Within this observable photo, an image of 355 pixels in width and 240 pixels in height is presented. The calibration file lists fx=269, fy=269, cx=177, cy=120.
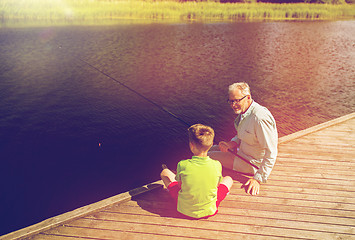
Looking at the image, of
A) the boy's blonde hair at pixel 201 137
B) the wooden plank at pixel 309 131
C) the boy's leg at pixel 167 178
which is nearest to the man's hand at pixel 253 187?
the boy's leg at pixel 167 178

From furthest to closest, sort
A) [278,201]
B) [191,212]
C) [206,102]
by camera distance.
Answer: [206,102]
[278,201]
[191,212]

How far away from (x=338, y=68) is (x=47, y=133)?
14.1 metres

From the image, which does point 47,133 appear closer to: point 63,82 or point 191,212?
point 63,82

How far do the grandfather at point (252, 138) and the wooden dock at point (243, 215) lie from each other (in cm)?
22

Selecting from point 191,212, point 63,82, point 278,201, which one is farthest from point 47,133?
point 278,201

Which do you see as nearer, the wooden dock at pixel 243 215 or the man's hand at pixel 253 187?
the wooden dock at pixel 243 215

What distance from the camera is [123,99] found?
9953mm

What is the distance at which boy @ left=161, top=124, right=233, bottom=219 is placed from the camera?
2.77 meters

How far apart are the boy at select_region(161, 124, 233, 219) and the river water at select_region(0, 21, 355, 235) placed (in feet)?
9.60

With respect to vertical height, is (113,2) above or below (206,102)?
above

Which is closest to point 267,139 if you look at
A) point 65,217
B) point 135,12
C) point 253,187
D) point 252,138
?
point 252,138

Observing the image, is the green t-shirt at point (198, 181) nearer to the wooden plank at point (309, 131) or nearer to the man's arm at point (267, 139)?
the man's arm at point (267, 139)

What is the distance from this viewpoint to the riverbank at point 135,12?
1121 inches

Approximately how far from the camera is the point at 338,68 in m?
14.1
